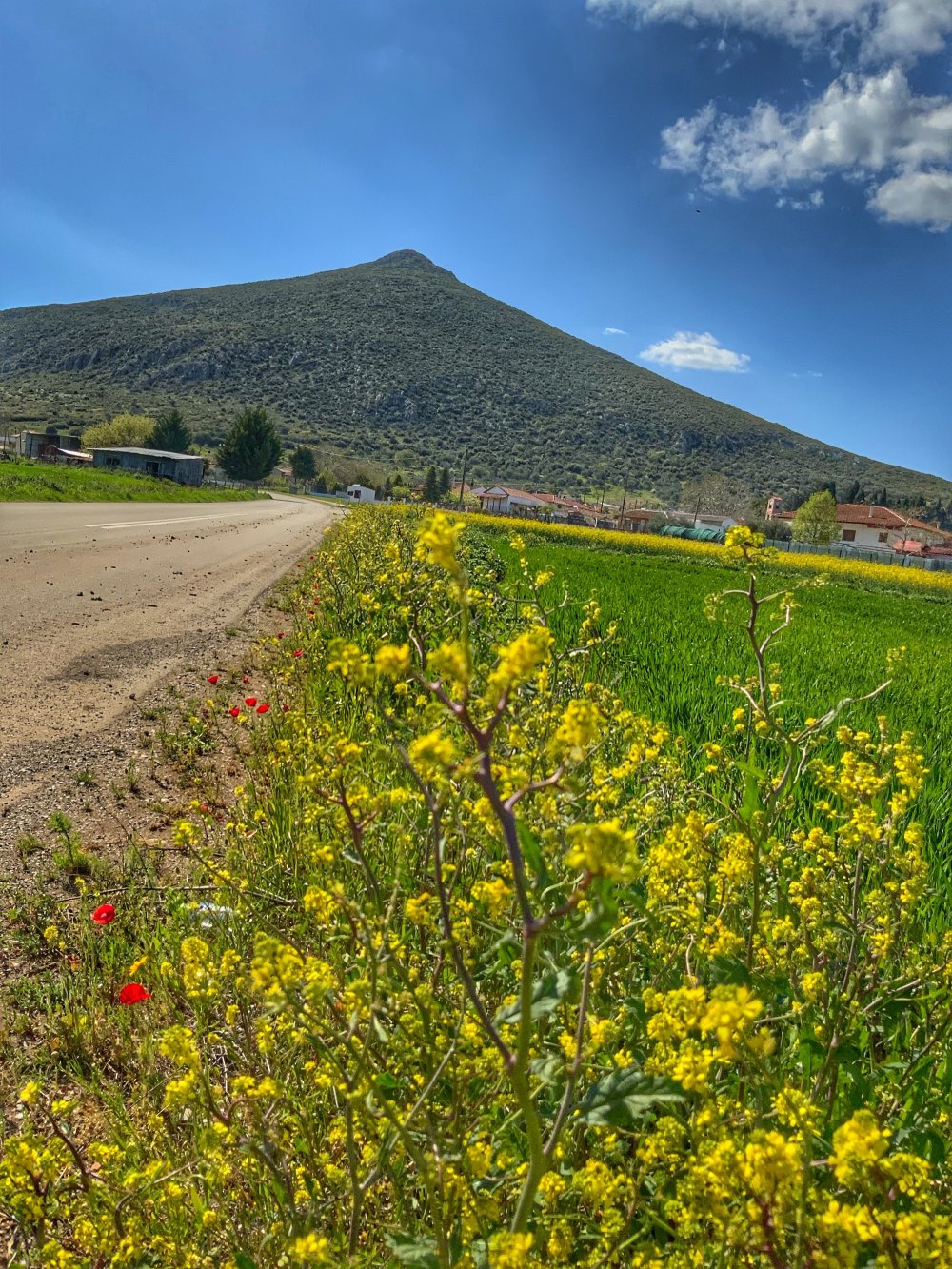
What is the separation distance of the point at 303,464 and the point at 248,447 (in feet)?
30.8

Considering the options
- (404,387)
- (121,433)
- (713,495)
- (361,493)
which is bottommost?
(361,493)

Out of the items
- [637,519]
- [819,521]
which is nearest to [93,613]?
[819,521]

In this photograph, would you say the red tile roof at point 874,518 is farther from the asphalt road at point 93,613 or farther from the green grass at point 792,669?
the asphalt road at point 93,613

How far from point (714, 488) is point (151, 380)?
3104 inches

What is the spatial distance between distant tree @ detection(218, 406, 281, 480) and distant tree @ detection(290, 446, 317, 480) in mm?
6450

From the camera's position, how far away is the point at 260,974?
3.10 feet

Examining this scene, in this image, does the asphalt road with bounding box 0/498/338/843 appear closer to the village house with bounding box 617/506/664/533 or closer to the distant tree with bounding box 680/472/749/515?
the village house with bounding box 617/506/664/533

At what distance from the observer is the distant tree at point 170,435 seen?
7338cm

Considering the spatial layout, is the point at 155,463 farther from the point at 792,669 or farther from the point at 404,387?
the point at 792,669

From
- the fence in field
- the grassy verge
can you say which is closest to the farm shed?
the fence in field

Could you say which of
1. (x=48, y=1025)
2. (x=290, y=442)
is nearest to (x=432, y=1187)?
(x=48, y=1025)

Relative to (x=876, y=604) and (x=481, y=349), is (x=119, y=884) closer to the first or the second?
(x=876, y=604)

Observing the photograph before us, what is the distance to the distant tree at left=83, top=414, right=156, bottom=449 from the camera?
69375mm

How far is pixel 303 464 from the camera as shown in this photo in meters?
81.8
